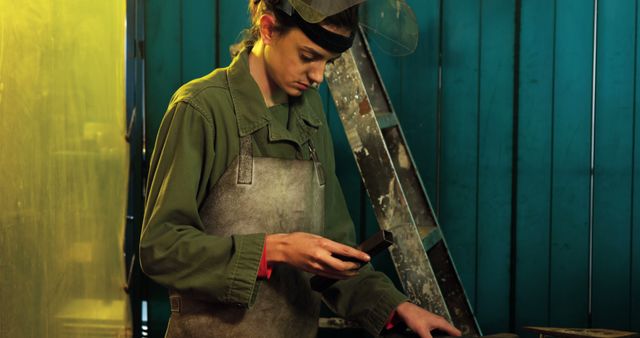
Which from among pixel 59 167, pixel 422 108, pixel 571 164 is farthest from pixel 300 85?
pixel 571 164

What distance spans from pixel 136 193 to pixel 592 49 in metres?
2.48

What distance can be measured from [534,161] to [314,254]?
2.54 meters

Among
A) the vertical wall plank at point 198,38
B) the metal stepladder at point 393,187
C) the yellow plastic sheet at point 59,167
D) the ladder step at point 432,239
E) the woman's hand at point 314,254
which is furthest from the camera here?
the vertical wall plank at point 198,38

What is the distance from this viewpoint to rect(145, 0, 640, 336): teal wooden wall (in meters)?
4.02

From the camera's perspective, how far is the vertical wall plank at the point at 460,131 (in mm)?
4062

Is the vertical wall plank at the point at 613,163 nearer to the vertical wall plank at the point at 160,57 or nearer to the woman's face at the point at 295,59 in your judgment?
the vertical wall plank at the point at 160,57

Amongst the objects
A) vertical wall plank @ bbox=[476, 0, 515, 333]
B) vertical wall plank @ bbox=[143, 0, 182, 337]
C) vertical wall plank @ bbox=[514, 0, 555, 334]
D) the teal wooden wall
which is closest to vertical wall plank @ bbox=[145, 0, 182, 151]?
vertical wall plank @ bbox=[143, 0, 182, 337]

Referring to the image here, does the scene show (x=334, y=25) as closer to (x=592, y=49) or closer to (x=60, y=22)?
(x=60, y=22)

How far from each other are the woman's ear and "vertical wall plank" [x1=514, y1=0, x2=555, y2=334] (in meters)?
2.27

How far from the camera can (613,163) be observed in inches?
159

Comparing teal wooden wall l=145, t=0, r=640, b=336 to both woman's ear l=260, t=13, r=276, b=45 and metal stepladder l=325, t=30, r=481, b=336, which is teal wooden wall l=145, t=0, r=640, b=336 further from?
woman's ear l=260, t=13, r=276, b=45

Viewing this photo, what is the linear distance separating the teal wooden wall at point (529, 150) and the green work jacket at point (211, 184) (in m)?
1.93

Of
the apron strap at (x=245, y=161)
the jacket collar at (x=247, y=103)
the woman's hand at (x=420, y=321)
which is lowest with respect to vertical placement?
the woman's hand at (x=420, y=321)

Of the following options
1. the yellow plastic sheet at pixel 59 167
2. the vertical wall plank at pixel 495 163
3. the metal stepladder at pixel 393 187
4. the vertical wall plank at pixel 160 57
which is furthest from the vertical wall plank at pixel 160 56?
the vertical wall plank at pixel 495 163
